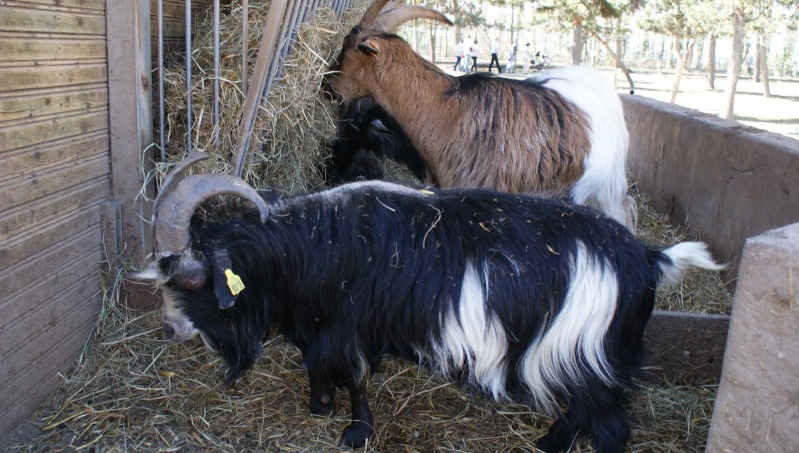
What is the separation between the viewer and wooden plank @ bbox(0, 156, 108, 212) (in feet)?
10.5

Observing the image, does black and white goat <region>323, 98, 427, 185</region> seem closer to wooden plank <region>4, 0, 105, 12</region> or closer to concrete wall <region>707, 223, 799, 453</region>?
wooden plank <region>4, 0, 105, 12</region>

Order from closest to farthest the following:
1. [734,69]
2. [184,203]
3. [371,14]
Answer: [184,203] → [371,14] → [734,69]

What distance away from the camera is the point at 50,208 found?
3553 mm

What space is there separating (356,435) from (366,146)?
10.6ft

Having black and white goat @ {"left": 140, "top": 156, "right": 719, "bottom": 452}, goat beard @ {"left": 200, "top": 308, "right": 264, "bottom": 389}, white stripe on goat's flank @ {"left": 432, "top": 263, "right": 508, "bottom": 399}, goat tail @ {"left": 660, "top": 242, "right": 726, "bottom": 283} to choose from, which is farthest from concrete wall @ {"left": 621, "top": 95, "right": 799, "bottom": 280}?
goat beard @ {"left": 200, "top": 308, "right": 264, "bottom": 389}

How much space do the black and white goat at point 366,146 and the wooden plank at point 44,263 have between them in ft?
7.67

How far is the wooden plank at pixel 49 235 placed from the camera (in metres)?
3.25

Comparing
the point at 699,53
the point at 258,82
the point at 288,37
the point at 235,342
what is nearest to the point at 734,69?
the point at 288,37

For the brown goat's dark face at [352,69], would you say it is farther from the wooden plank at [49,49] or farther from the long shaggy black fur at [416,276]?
the long shaggy black fur at [416,276]

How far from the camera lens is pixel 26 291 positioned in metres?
3.41

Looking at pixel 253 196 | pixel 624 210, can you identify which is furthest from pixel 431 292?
pixel 624 210

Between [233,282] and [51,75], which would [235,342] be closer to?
[233,282]

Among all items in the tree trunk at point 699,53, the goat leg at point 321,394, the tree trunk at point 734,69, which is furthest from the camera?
the tree trunk at point 699,53

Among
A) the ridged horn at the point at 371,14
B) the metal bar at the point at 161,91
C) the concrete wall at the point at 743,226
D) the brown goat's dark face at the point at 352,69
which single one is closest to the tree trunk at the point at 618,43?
the concrete wall at the point at 743,226
